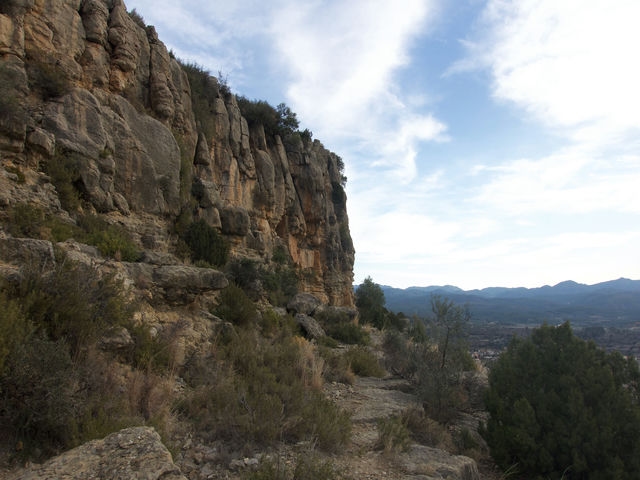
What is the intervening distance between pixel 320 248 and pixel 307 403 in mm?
23010

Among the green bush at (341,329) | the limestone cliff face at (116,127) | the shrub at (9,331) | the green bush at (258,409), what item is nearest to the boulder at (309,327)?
the green bush at (341,329)

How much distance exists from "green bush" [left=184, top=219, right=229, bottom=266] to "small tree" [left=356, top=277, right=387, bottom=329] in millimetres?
13187

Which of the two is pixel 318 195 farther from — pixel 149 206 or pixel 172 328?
pixel 172 328

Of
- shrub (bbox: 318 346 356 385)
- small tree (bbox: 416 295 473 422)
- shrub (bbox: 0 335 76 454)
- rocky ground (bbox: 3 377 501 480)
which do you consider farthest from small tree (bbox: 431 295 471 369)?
shrub (bbox: 0 335 76 454)

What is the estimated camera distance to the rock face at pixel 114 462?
2.54 meters

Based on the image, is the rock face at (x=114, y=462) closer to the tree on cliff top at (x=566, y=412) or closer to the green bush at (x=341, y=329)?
the tree on cliff top at (x=566, y=412)

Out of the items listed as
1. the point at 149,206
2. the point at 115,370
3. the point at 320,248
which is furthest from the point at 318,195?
the point at 115,370

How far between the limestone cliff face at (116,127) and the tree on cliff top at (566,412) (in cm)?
948

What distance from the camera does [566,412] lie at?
17.7 ft

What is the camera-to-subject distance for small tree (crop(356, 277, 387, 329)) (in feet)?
80.6

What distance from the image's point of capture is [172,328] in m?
6.43

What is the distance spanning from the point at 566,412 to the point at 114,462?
577 centimetres

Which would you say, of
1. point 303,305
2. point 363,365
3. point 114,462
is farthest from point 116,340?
point 303,305

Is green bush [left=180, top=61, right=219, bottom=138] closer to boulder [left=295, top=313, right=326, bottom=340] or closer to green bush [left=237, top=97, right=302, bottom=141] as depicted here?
green bush [left=237, top=97, right=302, bottom=141]
